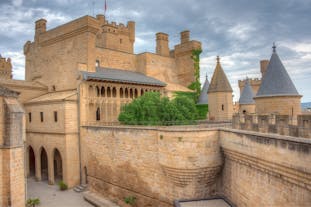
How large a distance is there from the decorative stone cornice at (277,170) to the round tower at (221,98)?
11514 mm

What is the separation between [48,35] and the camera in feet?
88.2

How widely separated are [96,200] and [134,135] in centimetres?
610

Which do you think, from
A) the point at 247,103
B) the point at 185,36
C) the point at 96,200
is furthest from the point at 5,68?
the point at 247,103

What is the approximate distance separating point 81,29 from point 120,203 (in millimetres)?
16667

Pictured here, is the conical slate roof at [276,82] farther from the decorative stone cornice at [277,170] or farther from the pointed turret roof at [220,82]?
the pointed turret roof at [220,82]

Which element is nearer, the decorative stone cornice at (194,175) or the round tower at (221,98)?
the decorative stone cornice at (194,175)

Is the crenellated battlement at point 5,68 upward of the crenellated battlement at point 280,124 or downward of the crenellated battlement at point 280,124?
upward

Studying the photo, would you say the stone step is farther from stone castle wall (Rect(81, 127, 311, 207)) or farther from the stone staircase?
the stone staircase

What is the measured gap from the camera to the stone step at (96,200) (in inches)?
664

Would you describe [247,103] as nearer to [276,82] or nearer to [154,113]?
[154,113]

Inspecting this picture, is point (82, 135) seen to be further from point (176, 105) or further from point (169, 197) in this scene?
point (169, 197)

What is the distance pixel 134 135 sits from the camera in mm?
15531

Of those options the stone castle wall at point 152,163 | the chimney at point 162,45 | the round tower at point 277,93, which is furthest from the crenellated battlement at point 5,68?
the round tower at point 277,93

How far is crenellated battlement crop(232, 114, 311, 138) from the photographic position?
855 cm
